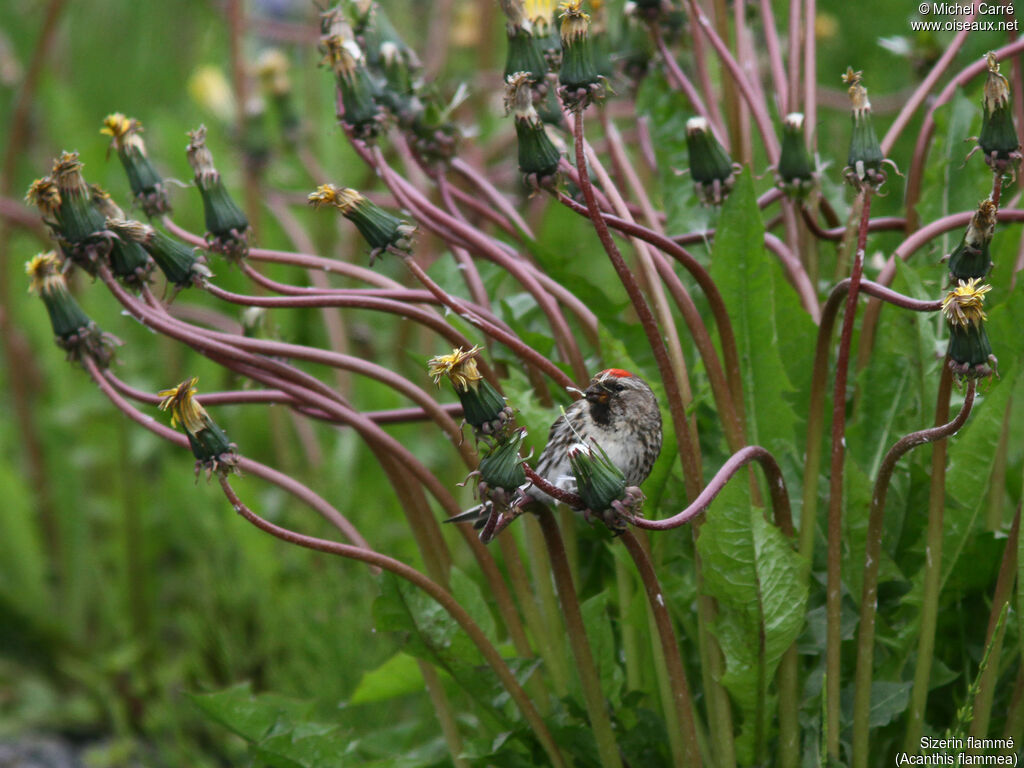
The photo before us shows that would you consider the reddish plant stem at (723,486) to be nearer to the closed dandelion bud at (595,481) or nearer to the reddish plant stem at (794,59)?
the closed dandelion bud at (595,481)

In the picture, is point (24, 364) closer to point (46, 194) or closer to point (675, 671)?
point (46, 194)

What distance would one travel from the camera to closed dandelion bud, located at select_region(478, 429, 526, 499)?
100 cm

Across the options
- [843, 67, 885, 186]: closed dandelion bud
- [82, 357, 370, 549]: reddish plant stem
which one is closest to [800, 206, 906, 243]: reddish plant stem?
[843, 67, 885, 186]: closed dandelion bud

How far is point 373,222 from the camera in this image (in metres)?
1.24

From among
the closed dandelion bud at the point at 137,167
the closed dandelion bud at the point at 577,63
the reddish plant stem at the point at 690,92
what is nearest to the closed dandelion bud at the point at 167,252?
the closed dandelion bud at the point at 137,167

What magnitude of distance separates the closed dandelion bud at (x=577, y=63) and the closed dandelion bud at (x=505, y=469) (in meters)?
0.37

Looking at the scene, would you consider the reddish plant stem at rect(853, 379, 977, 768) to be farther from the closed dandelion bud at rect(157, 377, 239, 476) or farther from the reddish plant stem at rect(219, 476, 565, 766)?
the closed dandelion bud at rect(157, 377, 239, 476)

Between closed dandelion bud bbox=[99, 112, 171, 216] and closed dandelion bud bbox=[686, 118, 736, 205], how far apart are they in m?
0.70

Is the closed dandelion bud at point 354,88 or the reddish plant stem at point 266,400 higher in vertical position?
the closed dandelion bud at point 354,88

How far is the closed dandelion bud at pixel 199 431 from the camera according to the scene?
112cm

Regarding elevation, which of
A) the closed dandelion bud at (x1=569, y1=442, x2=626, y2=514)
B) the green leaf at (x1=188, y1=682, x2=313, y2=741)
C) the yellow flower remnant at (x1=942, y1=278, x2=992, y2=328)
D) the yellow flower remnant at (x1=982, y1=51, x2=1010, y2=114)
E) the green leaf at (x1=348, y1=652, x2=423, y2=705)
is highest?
the yellow flower remnant at (x1=982, y1=51, x2=1010, y2=114)

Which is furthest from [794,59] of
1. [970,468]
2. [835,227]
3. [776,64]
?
[970,468]

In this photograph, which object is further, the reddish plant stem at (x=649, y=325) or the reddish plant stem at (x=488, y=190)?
the reddish plant stem at (x=488, y=190)

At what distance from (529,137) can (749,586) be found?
1.87 feet
